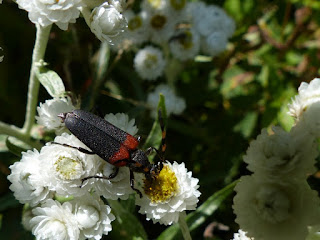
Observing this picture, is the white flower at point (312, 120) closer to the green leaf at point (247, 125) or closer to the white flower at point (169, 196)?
the white flower at point (169, 196)

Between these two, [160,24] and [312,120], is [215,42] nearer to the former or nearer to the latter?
[160,24]

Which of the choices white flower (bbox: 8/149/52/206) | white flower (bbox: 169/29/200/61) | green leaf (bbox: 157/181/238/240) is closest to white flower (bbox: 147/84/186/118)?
white flower (bbox: 169/29/200/61)

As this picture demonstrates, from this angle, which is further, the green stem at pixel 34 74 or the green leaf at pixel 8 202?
the green leaf at pixel 8 202

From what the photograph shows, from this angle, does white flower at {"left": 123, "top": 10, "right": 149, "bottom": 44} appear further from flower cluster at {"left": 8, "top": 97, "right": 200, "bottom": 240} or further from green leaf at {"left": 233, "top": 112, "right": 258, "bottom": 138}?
flower cluster at {"left": 8, "top": 97, "right": 200, "bottom": 240}

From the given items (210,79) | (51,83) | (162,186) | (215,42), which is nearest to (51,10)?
(51,83)

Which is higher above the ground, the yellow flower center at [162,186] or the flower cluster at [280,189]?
the flower cluster at [280,189]

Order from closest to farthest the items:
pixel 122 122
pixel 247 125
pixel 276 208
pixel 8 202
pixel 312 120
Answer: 1. pixel 276 208
2. pixel 312 120
3. pixel 122 122
4. pixel 8 202
5. pixel 247 125

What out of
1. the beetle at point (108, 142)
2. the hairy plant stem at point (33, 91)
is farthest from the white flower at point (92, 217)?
the hairy plant stem at point (33, 91)
